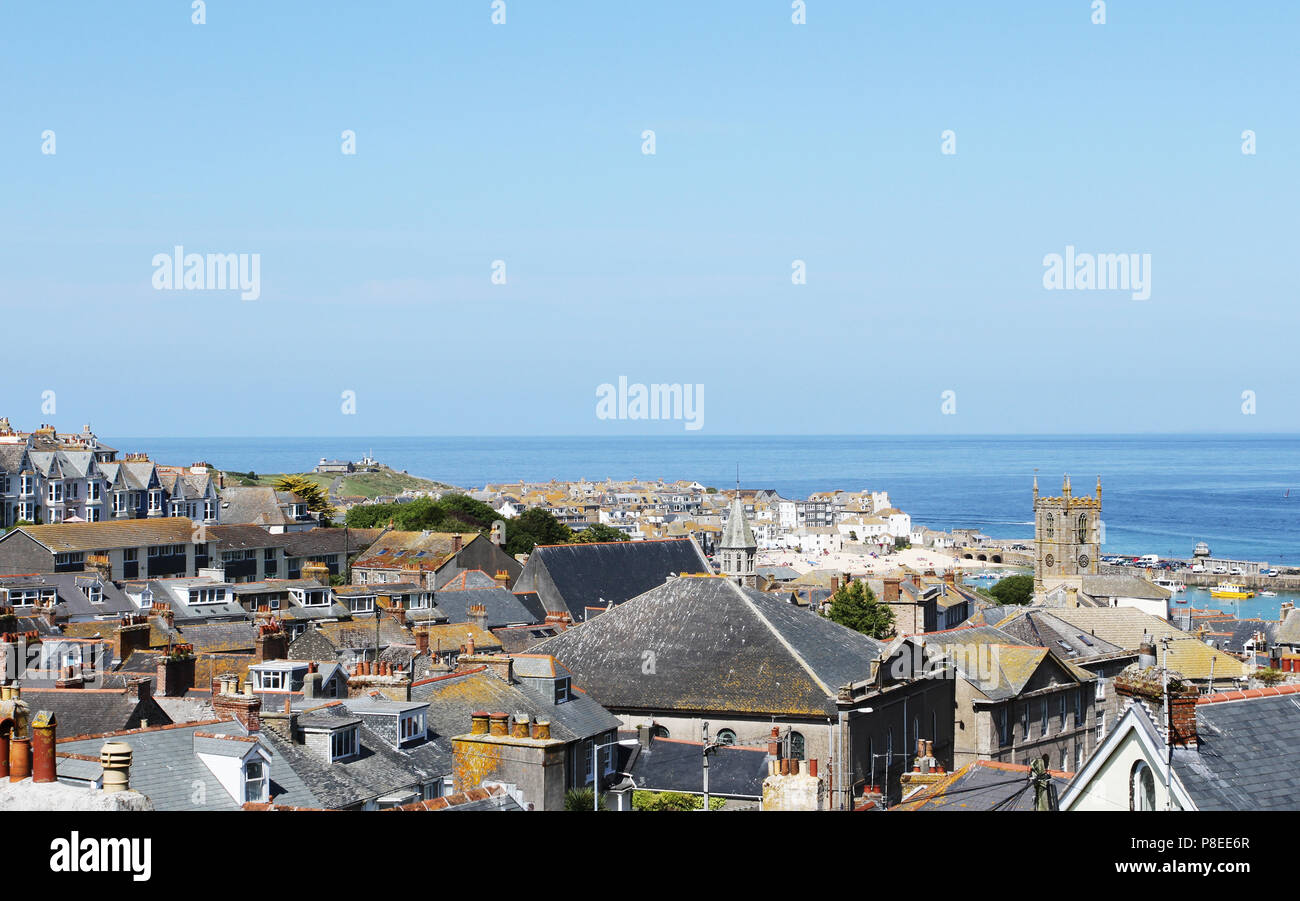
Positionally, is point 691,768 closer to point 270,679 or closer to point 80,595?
point 270,679

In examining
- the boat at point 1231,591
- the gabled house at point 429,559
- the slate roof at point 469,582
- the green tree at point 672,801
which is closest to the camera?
the green tree at point 672,801

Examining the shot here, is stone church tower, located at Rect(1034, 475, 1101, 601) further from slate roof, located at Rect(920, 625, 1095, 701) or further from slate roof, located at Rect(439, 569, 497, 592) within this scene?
slate roof, located at Rect(920, 625, 1095, 701)

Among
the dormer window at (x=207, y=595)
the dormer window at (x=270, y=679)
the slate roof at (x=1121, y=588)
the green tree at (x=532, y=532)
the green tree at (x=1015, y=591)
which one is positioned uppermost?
the dormer window at (x=270, y=679)

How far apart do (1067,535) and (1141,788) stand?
106347 mm

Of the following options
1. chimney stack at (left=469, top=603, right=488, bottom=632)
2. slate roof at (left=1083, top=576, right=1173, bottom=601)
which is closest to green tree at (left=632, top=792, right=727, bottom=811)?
chimney stack at (left=469, top=603, right=488, bottom=632)

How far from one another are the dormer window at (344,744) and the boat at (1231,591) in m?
150

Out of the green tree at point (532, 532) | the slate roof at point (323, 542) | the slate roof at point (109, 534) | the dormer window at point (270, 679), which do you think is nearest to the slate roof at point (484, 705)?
the dormer window at point (270, 679)

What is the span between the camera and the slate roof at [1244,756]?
11.6 metres

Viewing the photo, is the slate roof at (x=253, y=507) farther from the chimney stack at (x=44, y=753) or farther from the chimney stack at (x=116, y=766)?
the chimney stack at (x=116, y=766)
